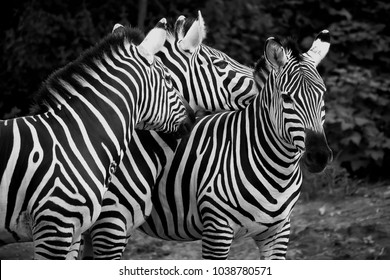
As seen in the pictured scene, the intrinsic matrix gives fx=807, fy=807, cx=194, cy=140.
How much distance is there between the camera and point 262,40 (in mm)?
12438

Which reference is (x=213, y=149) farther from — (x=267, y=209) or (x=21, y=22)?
(x=21, y=22)

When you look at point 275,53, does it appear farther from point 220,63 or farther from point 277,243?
point 277,243

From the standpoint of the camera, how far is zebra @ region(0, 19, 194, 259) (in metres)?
5.22

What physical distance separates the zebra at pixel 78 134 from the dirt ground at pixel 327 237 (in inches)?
124

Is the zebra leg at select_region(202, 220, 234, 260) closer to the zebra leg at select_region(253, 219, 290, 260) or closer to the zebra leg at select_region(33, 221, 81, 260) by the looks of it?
the zebra leg at select_region(253, 219, 290, 260)

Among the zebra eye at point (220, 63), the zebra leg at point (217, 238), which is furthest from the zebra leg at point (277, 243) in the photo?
the zebra eye at point (220, 63)

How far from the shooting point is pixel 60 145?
540 centimetres

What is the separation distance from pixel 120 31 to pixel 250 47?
656 centimetres

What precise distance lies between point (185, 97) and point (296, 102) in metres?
1.10
